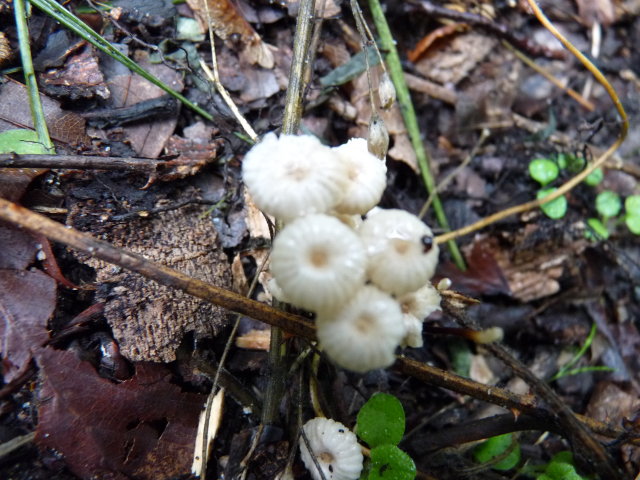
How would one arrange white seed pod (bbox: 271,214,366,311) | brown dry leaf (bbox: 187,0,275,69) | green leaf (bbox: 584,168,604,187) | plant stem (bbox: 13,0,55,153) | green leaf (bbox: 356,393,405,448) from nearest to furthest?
white seed pod (bbox: 271,214,366,311)
green leaf (bbox: 356,393,405,448)
plant stem (bbox: 13,0,55,153)
brown dry leaf (bbox: 187,0,275,69)
green leaf (bbox: 584,168,604,187)

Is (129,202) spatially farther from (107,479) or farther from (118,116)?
(107,479)

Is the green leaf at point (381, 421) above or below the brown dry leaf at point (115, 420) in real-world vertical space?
above

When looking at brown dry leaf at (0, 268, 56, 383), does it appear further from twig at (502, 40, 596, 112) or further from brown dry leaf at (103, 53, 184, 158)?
twig at (502, 40, 596, 112)

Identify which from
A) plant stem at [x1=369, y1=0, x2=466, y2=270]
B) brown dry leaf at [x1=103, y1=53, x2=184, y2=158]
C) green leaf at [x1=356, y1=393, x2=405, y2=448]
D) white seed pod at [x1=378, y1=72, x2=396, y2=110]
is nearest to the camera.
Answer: green leaf at [x1=356, y1=393, x2=405, y2=448]

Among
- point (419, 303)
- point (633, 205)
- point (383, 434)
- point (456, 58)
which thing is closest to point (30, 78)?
point (419, 303)

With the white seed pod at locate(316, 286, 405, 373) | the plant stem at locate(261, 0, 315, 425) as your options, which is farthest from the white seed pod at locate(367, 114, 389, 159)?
the white seed pod at locate(316, 286, 405, 373)

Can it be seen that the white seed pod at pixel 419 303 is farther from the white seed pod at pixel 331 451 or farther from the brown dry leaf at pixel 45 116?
the brown dry leaf at pixel 45 116

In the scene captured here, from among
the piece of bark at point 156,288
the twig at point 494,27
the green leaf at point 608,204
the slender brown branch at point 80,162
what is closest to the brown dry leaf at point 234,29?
the slender brown branch at point 80,162
